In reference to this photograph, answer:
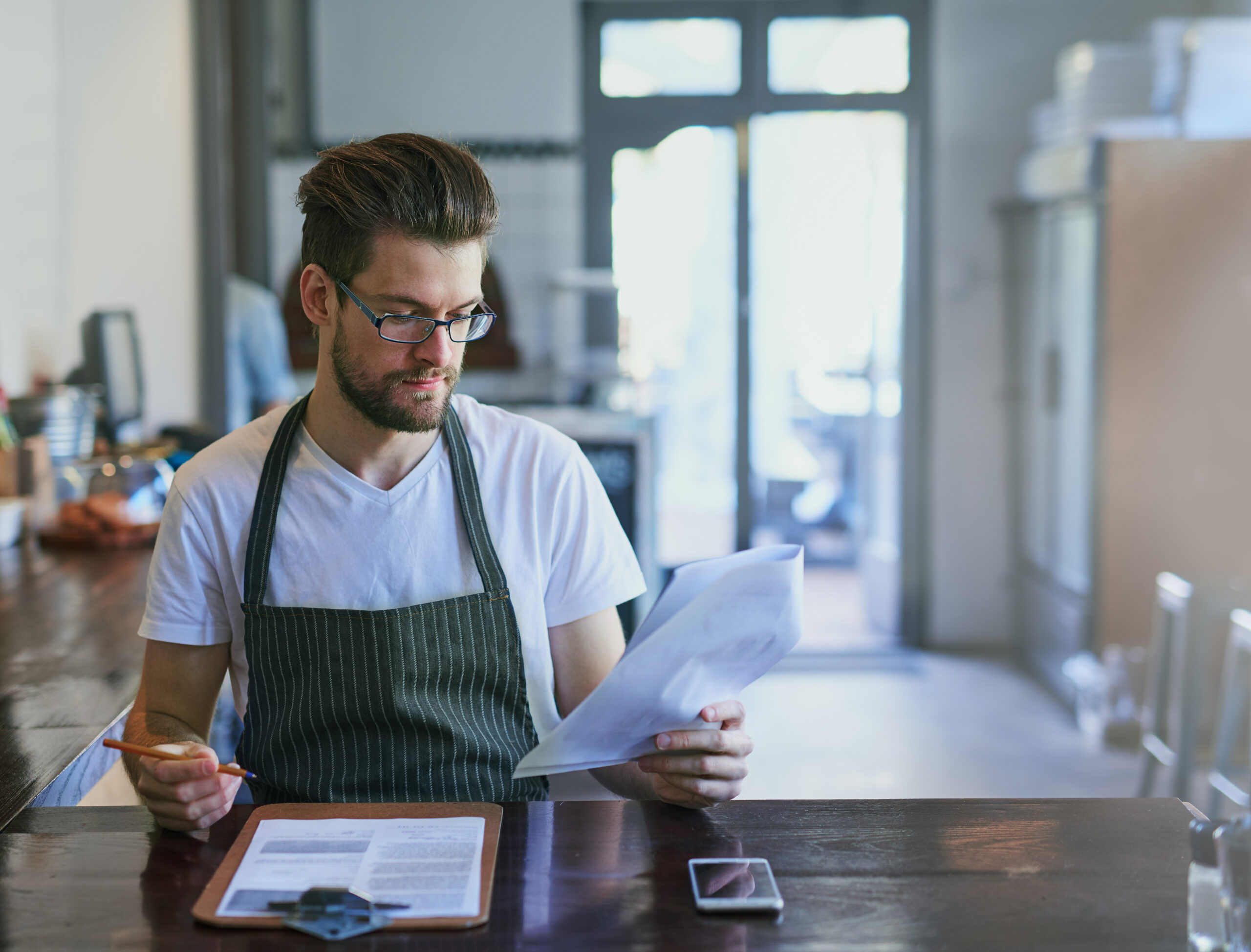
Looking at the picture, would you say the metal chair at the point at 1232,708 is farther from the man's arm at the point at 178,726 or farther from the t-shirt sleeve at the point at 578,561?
the man's arm at the point at 178,726

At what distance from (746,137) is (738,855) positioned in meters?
4.57

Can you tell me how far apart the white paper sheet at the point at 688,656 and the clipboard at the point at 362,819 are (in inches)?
2.9

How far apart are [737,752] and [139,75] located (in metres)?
2.86

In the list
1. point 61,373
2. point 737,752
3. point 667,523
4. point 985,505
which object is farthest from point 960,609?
point 737,752

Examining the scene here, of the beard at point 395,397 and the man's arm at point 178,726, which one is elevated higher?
the beard at point 395,397

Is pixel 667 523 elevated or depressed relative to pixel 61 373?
depressed

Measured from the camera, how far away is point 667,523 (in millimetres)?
5645

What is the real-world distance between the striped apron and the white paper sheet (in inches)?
9.6

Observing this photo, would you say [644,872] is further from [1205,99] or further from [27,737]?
[1205,99]

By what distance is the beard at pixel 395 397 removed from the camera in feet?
4.44

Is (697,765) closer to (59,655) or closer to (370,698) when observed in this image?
(370,698)

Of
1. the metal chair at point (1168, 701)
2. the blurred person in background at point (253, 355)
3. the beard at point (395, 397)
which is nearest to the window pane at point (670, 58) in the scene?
the blurred person in background at point (253, 355)

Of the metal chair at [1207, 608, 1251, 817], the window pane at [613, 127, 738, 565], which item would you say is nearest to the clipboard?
the metal chair at [1207, 608, 1251, 817]

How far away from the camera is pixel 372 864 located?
3.30 feet
